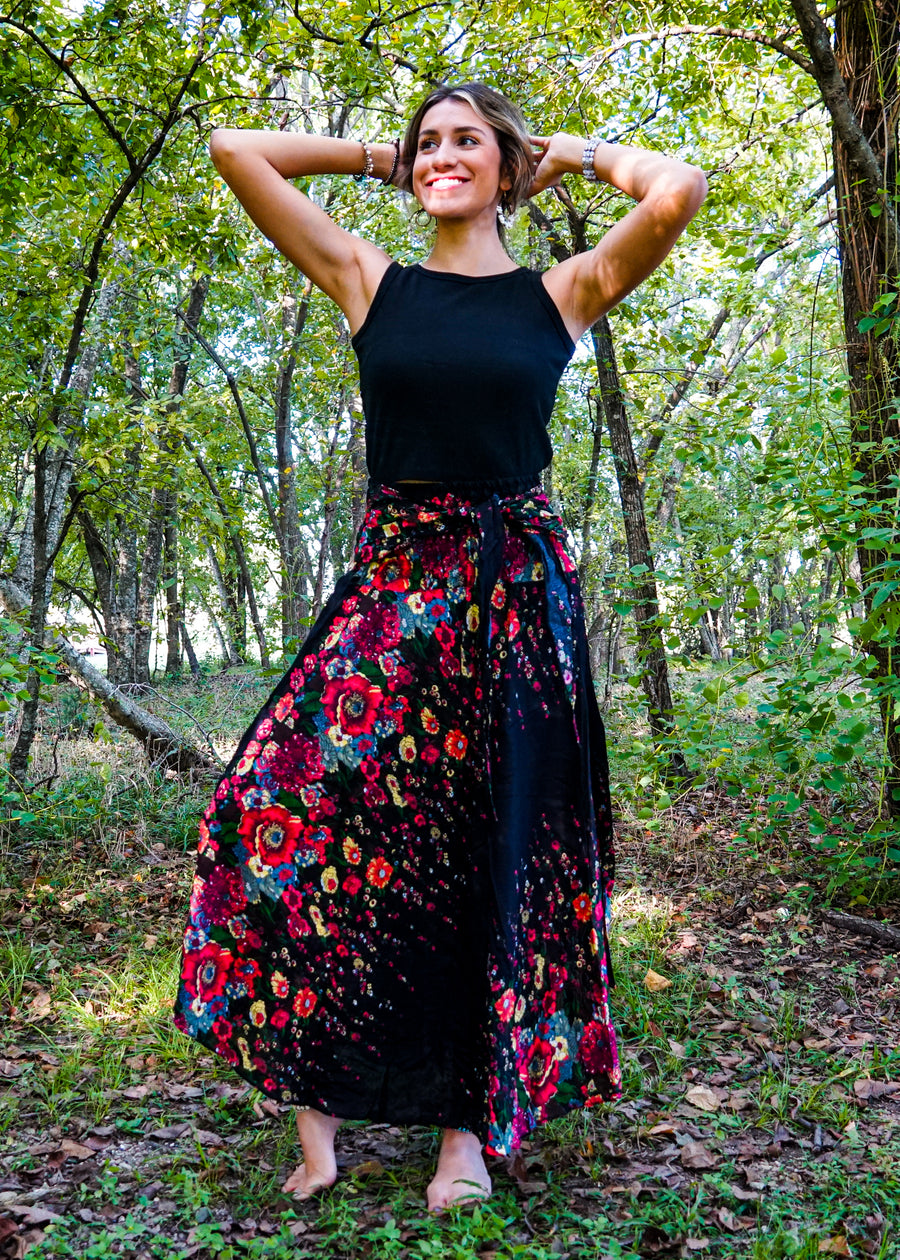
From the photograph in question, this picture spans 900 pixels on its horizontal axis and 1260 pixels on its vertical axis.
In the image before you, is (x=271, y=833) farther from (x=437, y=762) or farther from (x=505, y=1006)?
(x=505, y=1006)

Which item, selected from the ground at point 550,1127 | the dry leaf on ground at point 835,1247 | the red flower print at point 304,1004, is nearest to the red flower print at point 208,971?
the red flower print at point 304,1004

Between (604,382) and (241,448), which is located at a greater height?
(241,448)

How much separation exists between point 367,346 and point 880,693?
79.4 inches

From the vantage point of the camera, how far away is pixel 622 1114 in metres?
2.46

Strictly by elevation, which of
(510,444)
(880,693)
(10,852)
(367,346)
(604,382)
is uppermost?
(604,382)

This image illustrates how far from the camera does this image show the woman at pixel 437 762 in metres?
2.03

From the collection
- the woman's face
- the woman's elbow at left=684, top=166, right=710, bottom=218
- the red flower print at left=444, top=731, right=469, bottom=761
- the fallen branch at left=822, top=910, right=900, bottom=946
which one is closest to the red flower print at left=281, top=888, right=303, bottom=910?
the red flower print at left=444, top=731, right=469, bottom=761

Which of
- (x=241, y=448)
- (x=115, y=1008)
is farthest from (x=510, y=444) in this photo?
(x=241, y=448)

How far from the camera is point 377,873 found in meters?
2.08

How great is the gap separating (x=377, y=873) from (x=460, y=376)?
114 centimetres

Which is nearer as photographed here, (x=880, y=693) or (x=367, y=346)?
(x=367, y=346)

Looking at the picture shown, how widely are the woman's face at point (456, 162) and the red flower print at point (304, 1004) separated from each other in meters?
1.85

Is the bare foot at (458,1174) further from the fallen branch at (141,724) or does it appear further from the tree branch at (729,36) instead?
the tree branch at (729,36)

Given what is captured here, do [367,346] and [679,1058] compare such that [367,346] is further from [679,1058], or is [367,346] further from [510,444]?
[679,1058]
